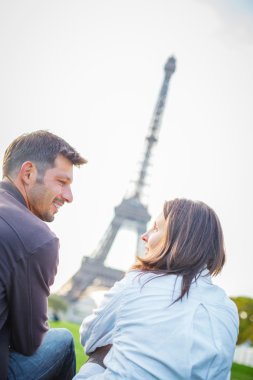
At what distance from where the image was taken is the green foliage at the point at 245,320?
35094mm

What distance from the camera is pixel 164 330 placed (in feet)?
7.02

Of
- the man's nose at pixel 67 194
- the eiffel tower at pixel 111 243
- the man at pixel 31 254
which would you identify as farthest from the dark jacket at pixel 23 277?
the eiffel tower at pixel 111 243

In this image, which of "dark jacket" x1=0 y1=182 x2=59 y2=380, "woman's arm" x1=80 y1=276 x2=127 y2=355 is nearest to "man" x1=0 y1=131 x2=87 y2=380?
"dark jacket" x1=0 y1=182 x2=59 y2=380

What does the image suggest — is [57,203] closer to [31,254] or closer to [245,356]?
[31,254]

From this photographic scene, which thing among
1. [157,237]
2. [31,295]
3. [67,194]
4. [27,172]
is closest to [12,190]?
[27,172]

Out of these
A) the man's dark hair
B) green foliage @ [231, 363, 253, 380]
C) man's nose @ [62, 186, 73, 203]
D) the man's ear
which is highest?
the man's dark hair

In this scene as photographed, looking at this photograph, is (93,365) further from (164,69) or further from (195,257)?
(164,69)

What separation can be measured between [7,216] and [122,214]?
33.6 meters

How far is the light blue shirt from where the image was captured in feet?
6.86

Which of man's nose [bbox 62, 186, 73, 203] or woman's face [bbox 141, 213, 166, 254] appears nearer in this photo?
woman's face [bbox 141, 213, 166, 254]

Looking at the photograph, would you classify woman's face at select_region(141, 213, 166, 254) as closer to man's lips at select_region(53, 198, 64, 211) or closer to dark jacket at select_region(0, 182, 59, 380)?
dark jacket at select_region(0, 182, 59, 380)

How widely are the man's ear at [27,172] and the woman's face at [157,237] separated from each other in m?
0.99

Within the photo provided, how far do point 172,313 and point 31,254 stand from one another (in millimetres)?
833

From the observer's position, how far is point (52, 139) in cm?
324
